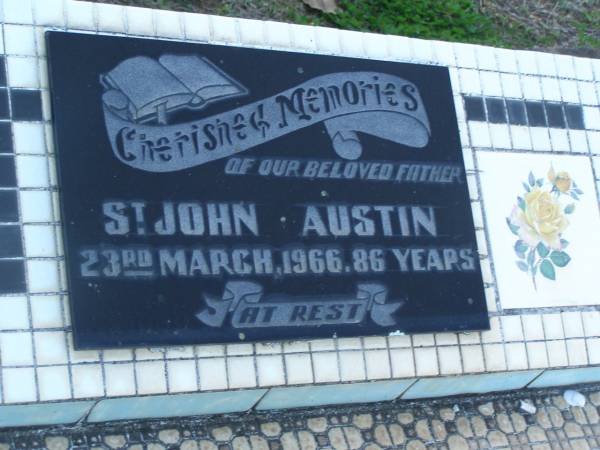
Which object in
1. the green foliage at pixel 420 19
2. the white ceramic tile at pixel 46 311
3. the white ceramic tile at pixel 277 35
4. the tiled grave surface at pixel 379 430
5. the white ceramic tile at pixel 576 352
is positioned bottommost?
the tiled grave surface at pixel 379 430

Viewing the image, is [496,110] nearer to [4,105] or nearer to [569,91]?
[569,91]

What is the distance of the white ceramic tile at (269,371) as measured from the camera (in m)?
4.20

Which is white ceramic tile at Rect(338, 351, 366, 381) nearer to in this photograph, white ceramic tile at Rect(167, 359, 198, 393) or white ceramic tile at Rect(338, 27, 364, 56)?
white ceramic tile at Rect(167, 359, 198, 393)

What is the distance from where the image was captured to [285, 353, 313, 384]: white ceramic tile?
4246mm

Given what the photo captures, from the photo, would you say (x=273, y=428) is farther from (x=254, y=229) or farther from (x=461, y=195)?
(x=461, y=195)

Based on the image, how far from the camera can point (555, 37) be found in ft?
20.5

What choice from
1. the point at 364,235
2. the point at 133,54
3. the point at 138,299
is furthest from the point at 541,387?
the point at 133,54

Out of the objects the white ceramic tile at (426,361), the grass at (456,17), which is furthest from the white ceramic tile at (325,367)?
the grass at (456,17)

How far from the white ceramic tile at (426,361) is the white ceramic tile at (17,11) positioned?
2028 millimetres

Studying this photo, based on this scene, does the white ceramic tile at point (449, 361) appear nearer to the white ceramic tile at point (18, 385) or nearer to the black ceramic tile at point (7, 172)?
the white ceramic tile at point (18, 385)

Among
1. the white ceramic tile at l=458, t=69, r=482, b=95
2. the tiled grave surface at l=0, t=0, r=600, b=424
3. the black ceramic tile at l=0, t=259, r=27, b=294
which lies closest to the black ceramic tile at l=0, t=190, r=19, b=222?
the tiled grave surface at l=0, t=0, r=600, b=424

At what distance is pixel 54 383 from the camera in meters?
3.88

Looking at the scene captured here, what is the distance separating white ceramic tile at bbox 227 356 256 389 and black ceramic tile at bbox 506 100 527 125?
1.79 m

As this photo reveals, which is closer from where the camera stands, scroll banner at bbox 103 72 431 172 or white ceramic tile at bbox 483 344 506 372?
scroll banner at bbox 103 72 431 172
